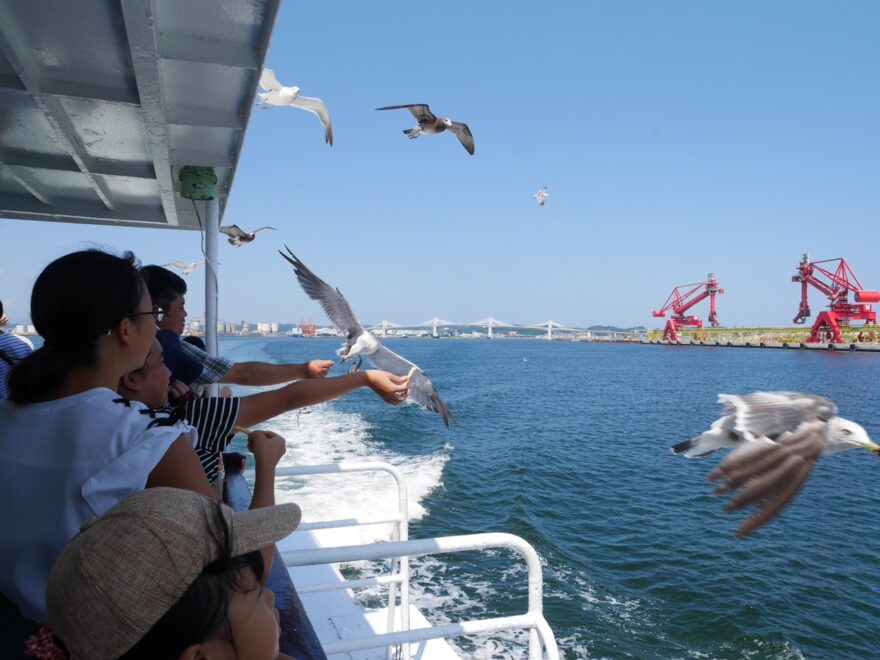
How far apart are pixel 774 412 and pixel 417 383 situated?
2.93 metres

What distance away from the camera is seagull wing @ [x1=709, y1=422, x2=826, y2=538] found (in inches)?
83.0

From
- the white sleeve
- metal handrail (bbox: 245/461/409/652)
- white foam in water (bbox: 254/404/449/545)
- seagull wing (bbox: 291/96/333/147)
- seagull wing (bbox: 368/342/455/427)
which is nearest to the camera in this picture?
the white sleeve

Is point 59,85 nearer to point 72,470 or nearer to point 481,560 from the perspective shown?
point 72,470

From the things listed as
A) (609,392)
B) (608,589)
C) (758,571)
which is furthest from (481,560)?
(609,392)

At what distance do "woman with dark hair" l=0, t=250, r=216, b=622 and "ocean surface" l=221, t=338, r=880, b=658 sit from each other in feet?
14.7

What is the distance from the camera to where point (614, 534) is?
30.3 ft

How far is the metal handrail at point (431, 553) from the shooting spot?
1488 mm

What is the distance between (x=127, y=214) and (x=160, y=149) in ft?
6.06

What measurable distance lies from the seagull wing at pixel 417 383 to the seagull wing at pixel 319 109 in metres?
2.22

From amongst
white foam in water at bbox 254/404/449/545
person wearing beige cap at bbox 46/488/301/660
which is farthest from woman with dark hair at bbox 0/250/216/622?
white foam in water at bbox 254/404/449/545

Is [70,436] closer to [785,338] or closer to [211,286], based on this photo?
[211,286]

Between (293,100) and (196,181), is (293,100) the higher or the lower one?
the higher one

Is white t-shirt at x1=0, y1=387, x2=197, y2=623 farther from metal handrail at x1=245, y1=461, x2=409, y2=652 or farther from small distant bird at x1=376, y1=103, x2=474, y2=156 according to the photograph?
small distant bird at x1=376, y1=103, x2=474, y2=156

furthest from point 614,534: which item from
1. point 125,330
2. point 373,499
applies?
point 125,330
